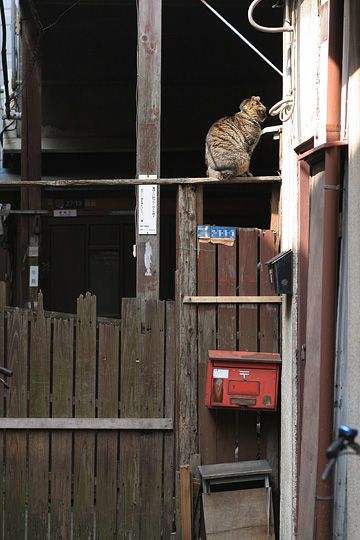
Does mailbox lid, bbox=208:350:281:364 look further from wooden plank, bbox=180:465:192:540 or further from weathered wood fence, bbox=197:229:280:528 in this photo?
wooden plank, bbox=180:465:192:540

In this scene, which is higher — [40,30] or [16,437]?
[40,30]

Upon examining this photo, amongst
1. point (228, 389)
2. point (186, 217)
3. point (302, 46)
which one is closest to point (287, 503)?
point (228, 389)

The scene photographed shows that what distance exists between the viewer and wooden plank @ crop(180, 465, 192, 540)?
628 cm

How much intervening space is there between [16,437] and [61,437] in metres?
0.35

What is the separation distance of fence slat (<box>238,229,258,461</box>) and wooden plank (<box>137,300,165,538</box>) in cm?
61

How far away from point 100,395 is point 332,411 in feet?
7.29

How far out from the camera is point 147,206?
686 centimetres

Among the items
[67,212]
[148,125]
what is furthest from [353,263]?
[67,212]

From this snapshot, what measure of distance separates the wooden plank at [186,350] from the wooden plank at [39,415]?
1019 millimetres

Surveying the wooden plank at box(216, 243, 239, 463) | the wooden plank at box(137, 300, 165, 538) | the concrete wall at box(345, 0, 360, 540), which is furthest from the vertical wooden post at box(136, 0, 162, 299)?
the concrete wall at box(345, 0, 360, 540)

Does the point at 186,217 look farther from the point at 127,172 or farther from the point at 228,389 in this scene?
the point at 127,172

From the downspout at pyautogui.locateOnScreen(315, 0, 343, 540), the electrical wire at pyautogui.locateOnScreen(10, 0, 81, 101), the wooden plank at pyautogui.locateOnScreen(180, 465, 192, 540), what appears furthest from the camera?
the electrical wire at pyautogui.locateOnScreen(10, 0, 81, 101)

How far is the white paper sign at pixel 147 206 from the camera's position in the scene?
22.5ft

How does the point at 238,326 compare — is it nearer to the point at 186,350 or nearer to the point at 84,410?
the point at 186,350
